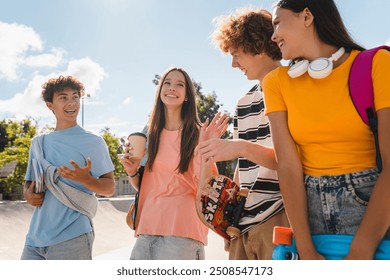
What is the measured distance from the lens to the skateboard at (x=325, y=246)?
1371 millimetres

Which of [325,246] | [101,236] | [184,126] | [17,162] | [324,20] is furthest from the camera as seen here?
[17,162]

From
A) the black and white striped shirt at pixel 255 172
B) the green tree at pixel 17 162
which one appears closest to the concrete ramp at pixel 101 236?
the black and white striped shirt at pixel 255 172

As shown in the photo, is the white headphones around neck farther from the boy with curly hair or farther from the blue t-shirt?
the blue t-shirt

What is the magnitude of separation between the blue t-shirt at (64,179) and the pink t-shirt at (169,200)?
1.68 ft

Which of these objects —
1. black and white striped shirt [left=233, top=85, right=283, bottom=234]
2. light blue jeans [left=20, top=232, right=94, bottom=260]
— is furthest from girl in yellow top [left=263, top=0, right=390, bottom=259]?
light blue jeans [left=20, top=232, right=94, bottom=260]

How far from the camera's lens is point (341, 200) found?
147 cm

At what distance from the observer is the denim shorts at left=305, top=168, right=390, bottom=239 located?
1451mm

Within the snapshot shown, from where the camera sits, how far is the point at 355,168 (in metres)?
1.47

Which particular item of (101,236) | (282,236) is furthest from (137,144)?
(101,236)

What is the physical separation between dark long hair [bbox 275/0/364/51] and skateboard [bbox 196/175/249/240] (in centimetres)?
79

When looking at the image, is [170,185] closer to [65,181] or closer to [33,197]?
[65,181]

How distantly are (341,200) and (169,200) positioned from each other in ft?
5.03

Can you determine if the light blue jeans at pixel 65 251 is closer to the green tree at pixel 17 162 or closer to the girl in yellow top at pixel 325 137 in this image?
the girl in yellow top at pixel 325 137

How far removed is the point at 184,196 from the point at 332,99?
1554 mm
